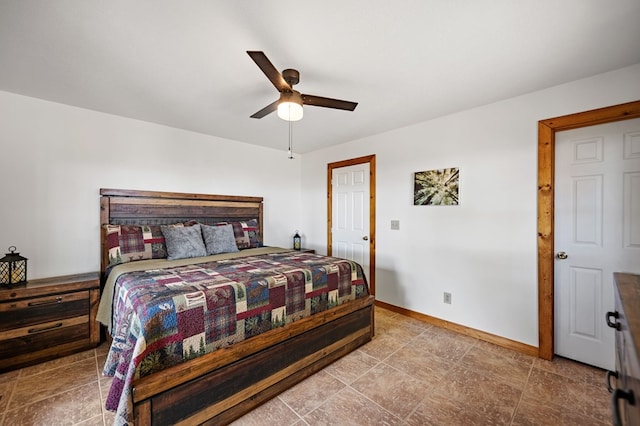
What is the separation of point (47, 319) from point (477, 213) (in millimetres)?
4069

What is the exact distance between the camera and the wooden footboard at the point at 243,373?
4.58ft

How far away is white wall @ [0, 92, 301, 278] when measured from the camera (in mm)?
2547

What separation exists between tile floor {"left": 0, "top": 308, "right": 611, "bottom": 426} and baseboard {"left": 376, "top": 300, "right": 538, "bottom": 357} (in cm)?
8

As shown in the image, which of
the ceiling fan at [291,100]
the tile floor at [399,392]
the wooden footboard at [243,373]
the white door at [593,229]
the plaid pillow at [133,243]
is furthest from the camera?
the plaid pillow at [133,243]

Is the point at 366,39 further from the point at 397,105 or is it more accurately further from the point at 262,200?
the point at 262,200

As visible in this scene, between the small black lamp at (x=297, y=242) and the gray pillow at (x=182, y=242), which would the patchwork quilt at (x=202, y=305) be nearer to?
the gray pillow at (x=182, y=242)

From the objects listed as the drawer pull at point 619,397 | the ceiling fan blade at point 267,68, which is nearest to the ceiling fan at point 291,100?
the ceiling fan blade at point 267,68

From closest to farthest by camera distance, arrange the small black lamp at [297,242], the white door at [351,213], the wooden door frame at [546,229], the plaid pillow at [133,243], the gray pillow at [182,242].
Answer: the wooden door frame at [546,229] < the plaid pillow at [133,243] < the gray pillow at [182,242] < the white door at [351,213] < the small black lamp at [297,242]

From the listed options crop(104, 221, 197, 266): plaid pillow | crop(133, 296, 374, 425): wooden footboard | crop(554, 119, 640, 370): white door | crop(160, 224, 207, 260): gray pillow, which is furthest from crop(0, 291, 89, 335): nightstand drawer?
crop(554, 119, 640, 370): white door

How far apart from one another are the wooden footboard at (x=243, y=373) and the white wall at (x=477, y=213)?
4.07 ft

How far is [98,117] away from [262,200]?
2.19 meters

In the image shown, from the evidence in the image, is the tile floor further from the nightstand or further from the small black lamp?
the small black lamp

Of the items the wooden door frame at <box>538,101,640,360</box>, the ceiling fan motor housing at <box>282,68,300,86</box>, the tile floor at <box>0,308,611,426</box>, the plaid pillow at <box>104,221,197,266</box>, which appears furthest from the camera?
the plaid pillow at <box>104,221,197,266</box>

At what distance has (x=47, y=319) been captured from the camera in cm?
230
